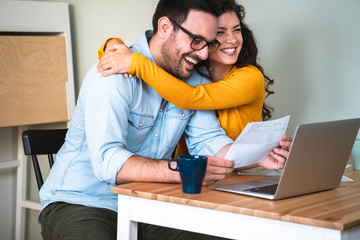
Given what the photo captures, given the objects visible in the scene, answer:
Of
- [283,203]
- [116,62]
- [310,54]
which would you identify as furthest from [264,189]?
[310,54]

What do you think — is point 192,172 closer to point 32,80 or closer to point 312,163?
point 312,163


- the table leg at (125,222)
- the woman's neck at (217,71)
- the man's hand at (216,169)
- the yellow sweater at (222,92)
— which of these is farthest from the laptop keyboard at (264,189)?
the woman's neck at (217,71)

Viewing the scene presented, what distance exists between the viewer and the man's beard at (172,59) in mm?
1681

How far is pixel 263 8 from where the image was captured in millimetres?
2361

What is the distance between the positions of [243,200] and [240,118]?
80 centimetres

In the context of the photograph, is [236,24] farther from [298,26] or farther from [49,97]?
[49,97]

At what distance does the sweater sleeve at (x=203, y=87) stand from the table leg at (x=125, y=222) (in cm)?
47

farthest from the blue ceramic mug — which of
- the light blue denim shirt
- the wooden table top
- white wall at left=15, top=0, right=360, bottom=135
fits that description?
white wall at left=15, top=0, right=360, bottom=135

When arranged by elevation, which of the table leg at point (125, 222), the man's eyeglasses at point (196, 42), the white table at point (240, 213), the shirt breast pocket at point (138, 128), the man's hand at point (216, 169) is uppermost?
the man's eyeglasses at point (196, 42)

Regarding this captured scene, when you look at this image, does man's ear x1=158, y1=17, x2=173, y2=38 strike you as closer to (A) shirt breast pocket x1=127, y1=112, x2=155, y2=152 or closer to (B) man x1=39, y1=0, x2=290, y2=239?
(B) man x1=39, y1=0, x2=290, y2=239

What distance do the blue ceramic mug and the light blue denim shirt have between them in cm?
26

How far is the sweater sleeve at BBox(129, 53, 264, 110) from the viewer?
5.08 feet

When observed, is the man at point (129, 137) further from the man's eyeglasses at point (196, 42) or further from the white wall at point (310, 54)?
the white wall at point (310, 54)

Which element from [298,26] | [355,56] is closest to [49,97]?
[298,26]
